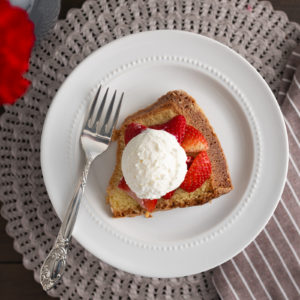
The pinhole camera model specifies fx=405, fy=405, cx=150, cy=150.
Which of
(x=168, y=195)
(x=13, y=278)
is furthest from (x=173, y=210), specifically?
(x=13, y=278)

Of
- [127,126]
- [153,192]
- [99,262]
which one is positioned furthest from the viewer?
[99,262]

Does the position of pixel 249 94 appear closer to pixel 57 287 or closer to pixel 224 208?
pixel 224 208

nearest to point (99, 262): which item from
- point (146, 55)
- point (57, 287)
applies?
point (57, 287)

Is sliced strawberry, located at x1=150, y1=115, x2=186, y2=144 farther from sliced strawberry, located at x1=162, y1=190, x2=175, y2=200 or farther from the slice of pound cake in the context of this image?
sliced strawberry, located at x1=162, y1=190, x2=175, y2=200

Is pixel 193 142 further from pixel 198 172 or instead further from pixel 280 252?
pixel 280 252

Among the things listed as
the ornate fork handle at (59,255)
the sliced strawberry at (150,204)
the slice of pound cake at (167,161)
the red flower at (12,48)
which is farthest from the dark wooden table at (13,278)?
the red flower at (12,48)

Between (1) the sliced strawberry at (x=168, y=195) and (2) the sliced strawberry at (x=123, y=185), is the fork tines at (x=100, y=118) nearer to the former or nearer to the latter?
(2) the sliced strawberry at (x=123, y=185)

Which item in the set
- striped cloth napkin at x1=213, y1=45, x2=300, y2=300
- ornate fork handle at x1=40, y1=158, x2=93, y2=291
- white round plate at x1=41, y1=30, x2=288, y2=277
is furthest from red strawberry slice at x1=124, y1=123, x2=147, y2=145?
striped cloth napkin at x1=213, y1=45, x2=300, y2=300
